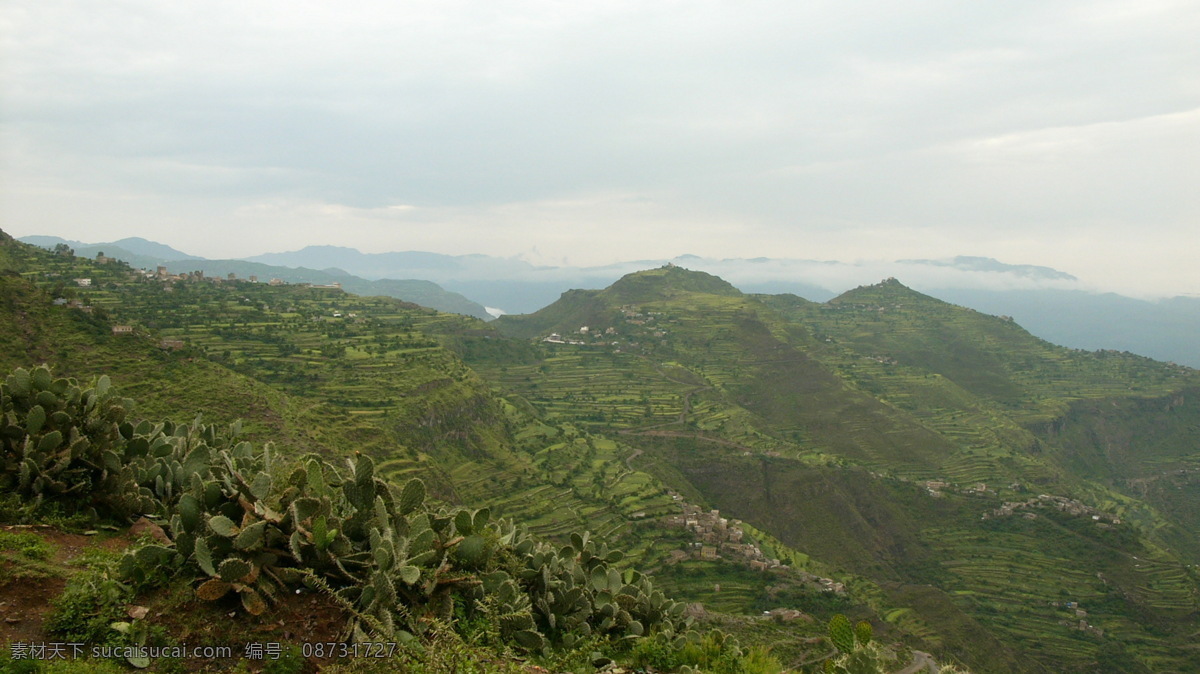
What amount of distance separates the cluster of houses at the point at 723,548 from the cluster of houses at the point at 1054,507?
122ft

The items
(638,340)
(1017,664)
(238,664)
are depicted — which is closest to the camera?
(238,664)

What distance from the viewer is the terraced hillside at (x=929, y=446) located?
61.9 m

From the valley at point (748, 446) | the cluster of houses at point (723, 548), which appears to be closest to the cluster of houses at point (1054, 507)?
the valley at point (748, 446)

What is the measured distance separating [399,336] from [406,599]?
88390 millimetres

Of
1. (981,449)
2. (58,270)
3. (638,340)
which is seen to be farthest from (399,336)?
(981,449)

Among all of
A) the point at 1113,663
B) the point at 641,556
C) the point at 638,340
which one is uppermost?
the point at 638,340

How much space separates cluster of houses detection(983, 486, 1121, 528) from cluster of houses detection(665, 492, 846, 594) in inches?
1467

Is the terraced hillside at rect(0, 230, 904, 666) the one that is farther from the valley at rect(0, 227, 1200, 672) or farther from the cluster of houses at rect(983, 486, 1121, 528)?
the cluster of houses at rect(983, 486, 1121, 528)

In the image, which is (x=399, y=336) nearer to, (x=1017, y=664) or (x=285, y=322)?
(x=285, y=322)

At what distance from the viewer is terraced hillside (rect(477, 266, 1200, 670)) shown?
6191 cm

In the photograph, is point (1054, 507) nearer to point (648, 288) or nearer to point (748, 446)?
point (748, 446)

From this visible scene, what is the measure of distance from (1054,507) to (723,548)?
53548mm

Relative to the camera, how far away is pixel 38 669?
5102mm

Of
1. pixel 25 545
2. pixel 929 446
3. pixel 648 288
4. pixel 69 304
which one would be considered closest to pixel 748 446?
pixel 929 446
